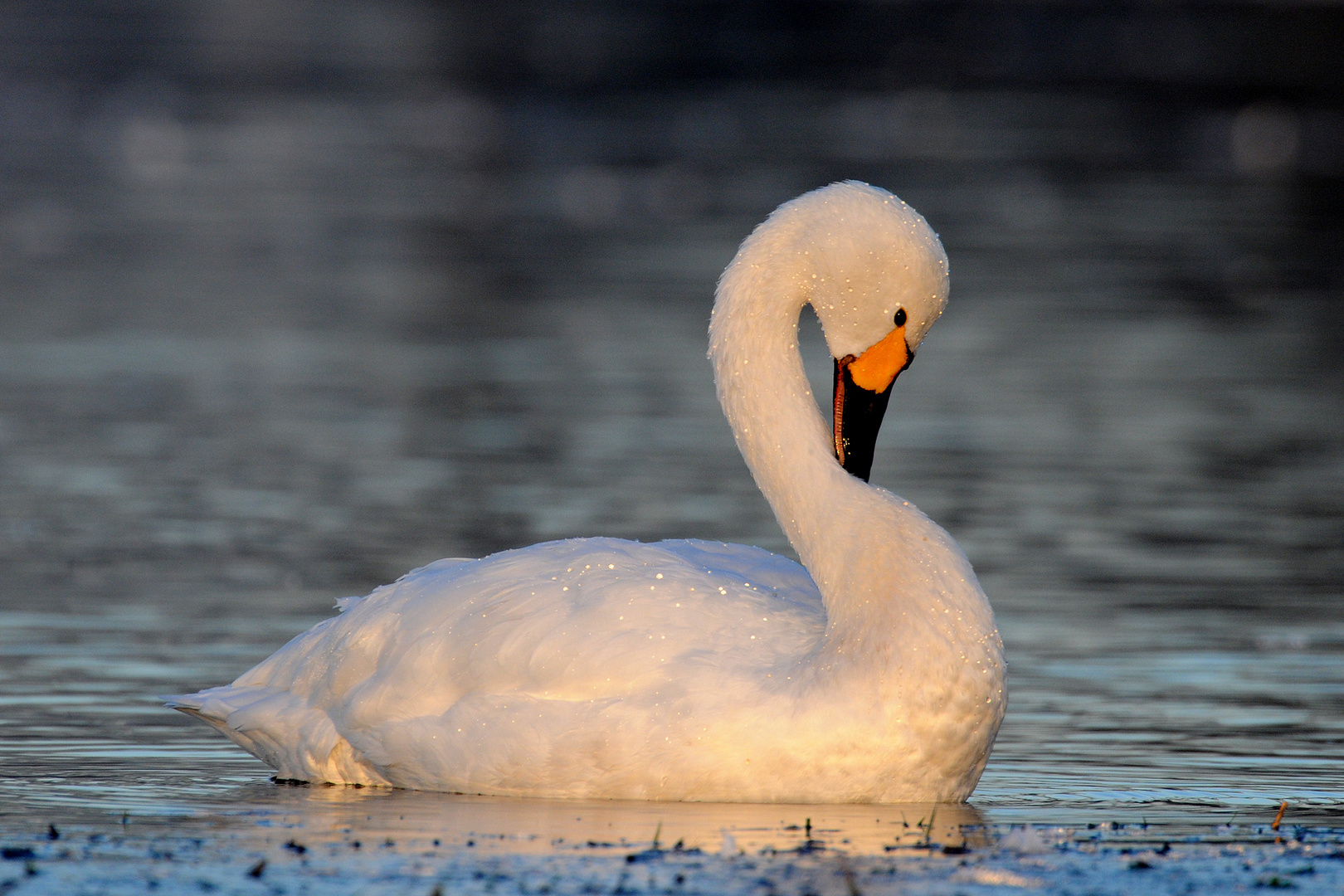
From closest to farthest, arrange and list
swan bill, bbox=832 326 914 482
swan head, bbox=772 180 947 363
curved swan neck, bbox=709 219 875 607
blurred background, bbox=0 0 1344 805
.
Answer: swan head, bbox=772 180 947 363 < swan bill, bbox=832 326 914 482 < curved swan neck, bbox=709 219 875 607 < blurred background, bbox=0 0 1344 805

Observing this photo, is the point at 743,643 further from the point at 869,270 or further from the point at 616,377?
the point at 616,377

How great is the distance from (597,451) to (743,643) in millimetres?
7875

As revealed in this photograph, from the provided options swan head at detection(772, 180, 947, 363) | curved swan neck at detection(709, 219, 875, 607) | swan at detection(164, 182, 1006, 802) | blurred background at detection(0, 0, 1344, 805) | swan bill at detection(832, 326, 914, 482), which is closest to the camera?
swan at detection(164, 182, 1006, 802)

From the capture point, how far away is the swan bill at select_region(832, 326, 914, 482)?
805 centimetres

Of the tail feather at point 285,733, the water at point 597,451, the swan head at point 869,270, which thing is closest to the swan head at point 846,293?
the swan head at point 869,270

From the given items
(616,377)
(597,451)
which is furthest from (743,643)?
(616,377)

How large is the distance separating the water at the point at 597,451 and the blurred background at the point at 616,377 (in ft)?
0.17

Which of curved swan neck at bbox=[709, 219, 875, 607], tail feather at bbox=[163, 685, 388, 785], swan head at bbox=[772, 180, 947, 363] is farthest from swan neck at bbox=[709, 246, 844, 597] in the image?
tail feather at bbox=[163, 685, 388, 785]

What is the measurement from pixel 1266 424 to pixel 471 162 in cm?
2281

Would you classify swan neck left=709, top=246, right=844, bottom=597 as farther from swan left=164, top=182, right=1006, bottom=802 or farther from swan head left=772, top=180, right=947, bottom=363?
swan head left=772, top=180, right=947, bottom=363

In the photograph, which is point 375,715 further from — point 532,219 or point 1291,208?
point 1291,208

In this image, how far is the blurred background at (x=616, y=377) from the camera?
10.3m

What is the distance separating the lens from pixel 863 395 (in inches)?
320

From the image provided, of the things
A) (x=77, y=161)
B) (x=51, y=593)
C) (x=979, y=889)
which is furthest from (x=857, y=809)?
(x=77, y=161)
